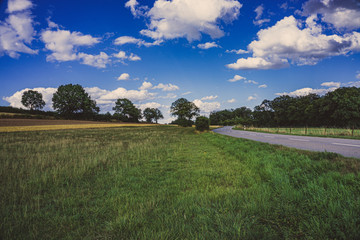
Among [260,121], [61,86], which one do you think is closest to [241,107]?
[260,121]

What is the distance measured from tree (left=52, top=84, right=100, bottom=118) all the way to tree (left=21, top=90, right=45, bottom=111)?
23837 millimetres

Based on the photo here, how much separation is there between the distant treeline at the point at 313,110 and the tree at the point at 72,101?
7060 centimetres

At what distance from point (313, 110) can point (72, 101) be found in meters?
92.8

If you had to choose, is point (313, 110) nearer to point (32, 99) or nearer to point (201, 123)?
point (201, 123)

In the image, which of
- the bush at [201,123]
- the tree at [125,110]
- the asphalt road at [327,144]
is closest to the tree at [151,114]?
the tree at [125,110]

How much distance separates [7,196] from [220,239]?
5.02 metres

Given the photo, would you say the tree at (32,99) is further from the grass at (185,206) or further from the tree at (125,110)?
the grass at (185,206)

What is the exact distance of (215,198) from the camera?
360 centimetres

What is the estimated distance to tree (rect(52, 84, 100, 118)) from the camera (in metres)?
56.4

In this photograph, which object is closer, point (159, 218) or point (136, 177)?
→ point (159, 218)

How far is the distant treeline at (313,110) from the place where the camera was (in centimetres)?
4797

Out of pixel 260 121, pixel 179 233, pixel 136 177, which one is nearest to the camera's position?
pixel 179 233

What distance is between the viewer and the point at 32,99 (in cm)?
7006

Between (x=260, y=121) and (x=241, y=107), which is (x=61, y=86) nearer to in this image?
(x=260, y=121)
